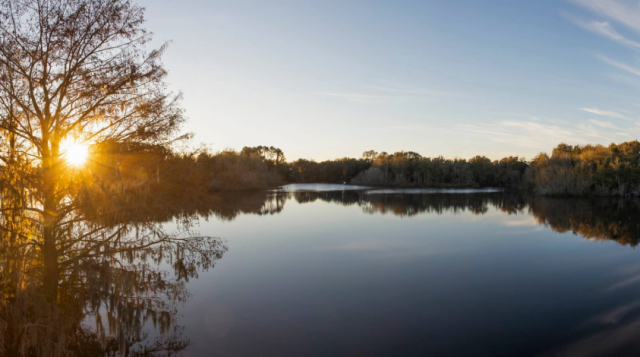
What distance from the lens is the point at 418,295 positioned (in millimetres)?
9438

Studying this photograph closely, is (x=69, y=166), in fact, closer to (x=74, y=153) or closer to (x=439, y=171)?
(x=74, y=153)

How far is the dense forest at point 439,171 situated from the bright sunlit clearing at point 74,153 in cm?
102

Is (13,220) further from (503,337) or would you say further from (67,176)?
(503,337)

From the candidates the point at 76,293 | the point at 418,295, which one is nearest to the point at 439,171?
the point at 418,295

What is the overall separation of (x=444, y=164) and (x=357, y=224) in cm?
6833

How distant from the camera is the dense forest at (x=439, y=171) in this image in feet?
127

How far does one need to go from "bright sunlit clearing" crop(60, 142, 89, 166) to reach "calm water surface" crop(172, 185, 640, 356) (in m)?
3.70

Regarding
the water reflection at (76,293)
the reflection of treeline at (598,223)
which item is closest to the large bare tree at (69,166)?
the water reflection at (76,293)

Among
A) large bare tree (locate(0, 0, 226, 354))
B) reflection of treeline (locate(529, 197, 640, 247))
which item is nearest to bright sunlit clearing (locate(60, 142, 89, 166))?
large bare tree (locate(0, 0, 226, 354))

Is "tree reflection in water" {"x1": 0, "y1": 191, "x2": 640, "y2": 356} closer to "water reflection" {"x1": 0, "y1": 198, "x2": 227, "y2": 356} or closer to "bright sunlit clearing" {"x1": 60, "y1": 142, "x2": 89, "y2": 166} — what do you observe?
"water reflection" {"x1": 0, "y1": 198, "x2": 227, "y2": 356}

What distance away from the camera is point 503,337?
699 cm

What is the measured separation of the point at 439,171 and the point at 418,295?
7763cm

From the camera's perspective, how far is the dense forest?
3865 cm

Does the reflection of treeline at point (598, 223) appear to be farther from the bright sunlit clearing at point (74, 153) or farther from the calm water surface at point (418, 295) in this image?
the bright sunlit clearing at point (74, 153)
